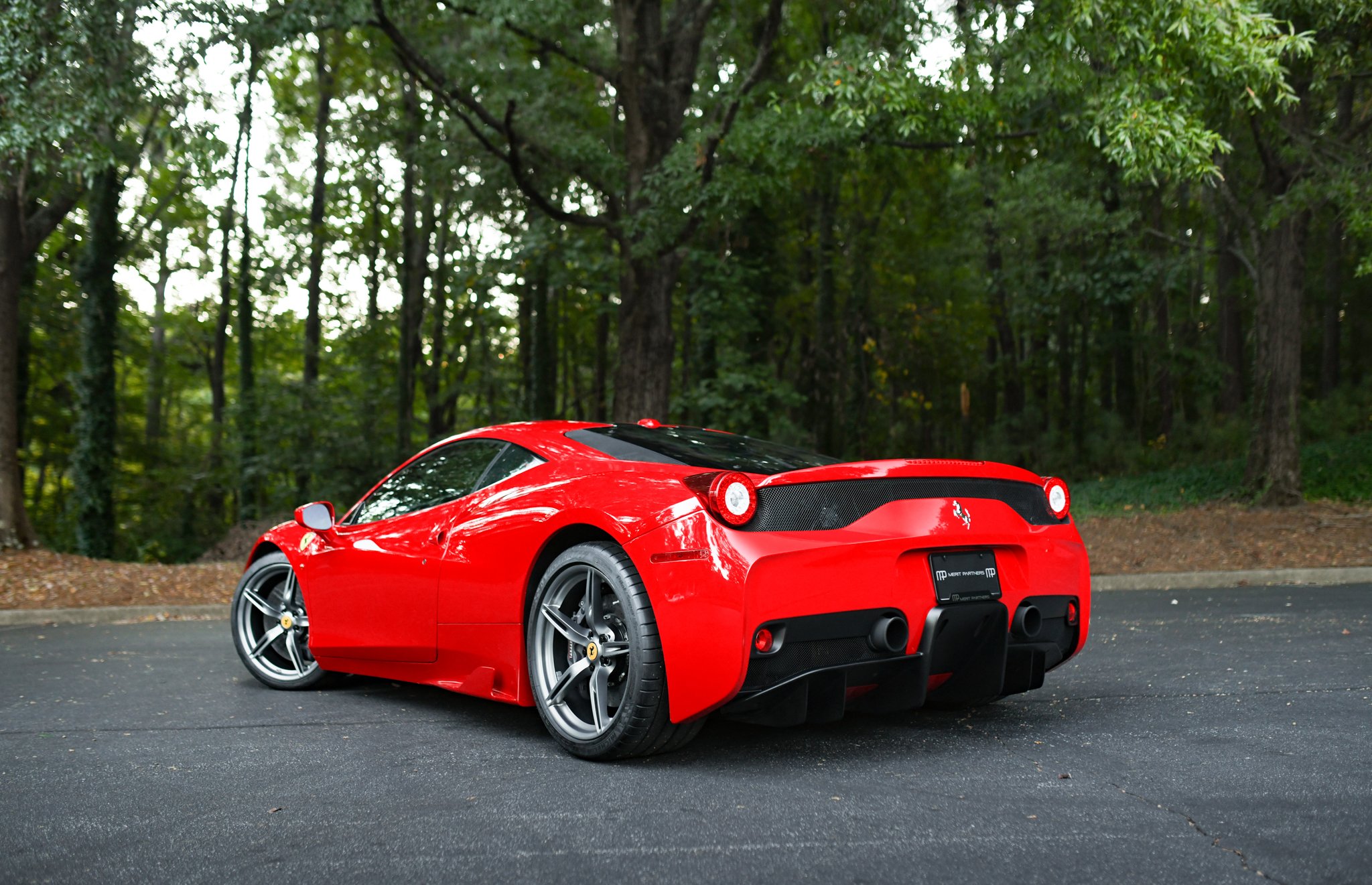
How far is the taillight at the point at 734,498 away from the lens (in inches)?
142

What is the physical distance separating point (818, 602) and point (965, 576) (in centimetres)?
64

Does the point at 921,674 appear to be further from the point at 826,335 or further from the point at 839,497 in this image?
the point at 826,335

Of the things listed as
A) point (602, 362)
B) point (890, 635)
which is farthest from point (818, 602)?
point (602, 362)

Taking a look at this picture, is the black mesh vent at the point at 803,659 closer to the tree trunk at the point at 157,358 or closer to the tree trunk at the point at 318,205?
the tree trunk at the point at 318,205

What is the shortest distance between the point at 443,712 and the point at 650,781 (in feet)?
5.46

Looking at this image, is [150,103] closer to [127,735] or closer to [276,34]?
[276,34]

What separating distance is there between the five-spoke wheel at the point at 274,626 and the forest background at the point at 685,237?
6030 millimetres

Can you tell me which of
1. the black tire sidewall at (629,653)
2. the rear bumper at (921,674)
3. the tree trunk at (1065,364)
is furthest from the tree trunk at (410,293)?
the rear bumper at (921,674)

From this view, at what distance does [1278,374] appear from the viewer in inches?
606

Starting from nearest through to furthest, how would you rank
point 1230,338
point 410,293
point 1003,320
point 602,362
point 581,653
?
point 581,653
point 410,293
point 1230,338
point 602,362
point 1003,320

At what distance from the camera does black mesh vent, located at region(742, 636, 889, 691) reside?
3594 mm

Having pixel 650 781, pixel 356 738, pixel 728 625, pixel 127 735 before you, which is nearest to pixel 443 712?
pixel 356 738

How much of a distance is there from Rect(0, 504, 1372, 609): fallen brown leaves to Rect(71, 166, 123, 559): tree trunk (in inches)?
211

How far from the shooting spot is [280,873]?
279cm
